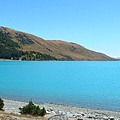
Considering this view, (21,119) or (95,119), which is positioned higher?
(21,119)

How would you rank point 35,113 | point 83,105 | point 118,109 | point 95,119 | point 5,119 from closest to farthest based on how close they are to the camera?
point 5,119
point 35,113
point 95,119
point 118,109
point 83,105

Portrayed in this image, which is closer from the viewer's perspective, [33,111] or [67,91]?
[33,111]

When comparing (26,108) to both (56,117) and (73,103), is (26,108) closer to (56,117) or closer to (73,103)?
(56,117)

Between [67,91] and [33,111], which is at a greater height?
[33,111]

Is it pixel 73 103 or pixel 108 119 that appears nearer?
pixel 108 119

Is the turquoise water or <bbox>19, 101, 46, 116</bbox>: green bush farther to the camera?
the turquoise water

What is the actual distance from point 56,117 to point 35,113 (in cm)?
757

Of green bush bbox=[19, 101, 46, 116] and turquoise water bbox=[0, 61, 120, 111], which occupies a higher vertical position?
green bush bbox=[19, 101, 46, 116]

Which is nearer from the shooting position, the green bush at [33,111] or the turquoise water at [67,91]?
the green bush at [33,111]

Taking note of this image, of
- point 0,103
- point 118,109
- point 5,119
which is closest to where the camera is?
point 5,119

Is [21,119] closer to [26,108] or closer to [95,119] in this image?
[26,108]

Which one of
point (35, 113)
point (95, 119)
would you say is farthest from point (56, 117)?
point (95, 119)

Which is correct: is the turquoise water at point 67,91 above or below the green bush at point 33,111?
below

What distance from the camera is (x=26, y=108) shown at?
947 inches
